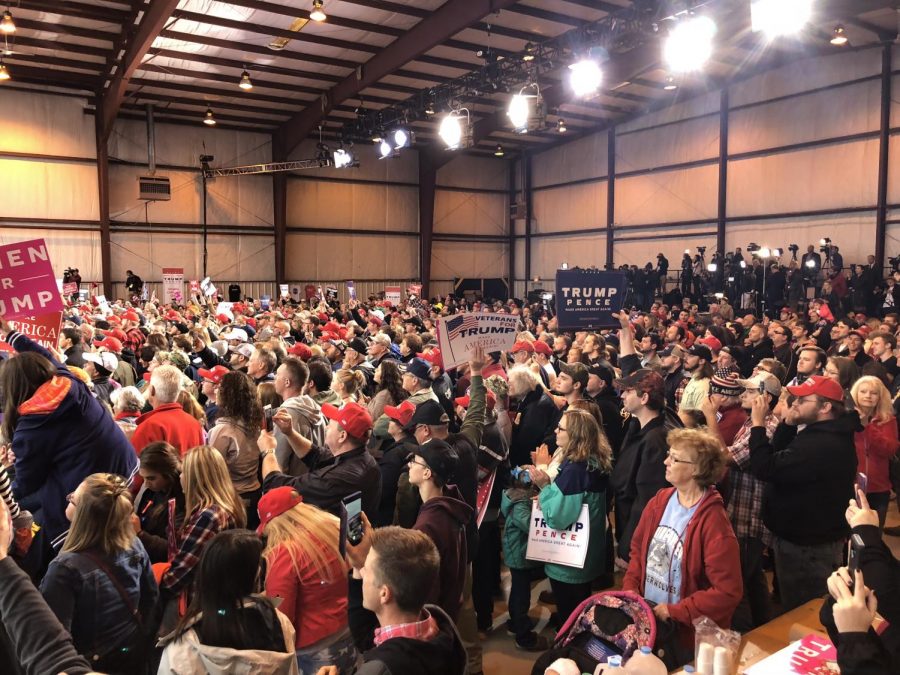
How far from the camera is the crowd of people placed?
7.16ft

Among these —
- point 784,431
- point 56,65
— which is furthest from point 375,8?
point 784,431

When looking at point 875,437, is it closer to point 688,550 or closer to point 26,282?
point 688,550

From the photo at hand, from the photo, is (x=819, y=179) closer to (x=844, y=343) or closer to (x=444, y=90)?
(x=444, y=90)

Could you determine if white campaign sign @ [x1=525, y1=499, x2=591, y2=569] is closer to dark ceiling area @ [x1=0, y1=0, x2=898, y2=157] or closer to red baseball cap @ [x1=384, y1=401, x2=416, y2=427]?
red baseball cap @ [x1=384, y1=401, x2=416, y2=427]

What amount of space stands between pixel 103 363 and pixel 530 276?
80.7 ft

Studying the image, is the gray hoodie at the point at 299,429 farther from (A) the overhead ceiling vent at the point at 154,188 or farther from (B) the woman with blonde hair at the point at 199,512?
A: (A) the overhead ceiling vent at the point at 154,188

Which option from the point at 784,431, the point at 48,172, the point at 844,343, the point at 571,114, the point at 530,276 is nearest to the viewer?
the point at 784,431

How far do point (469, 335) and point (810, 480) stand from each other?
8.16 feet

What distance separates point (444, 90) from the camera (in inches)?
736

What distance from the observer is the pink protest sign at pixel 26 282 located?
4.79 metres

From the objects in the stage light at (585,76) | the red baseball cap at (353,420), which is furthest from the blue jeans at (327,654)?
the stage light at (585,76)

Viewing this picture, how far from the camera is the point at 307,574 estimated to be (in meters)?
2.83

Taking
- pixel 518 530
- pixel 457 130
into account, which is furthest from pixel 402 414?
pixel 457 130

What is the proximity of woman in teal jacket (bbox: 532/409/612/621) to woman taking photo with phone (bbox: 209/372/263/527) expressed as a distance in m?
1.78
